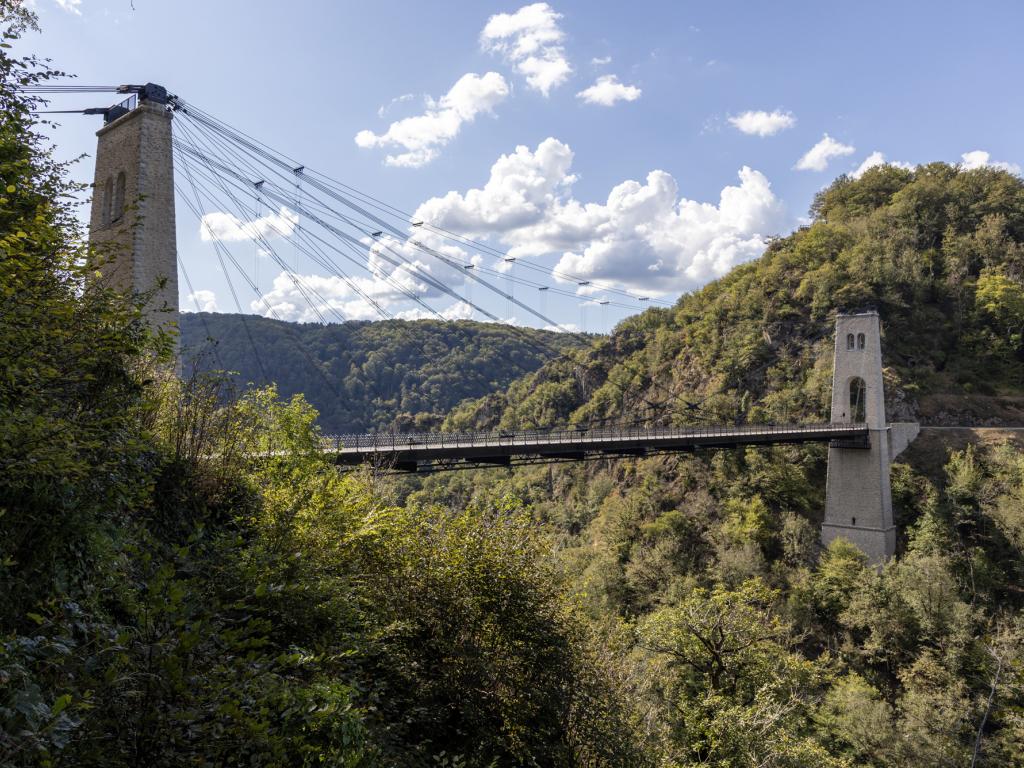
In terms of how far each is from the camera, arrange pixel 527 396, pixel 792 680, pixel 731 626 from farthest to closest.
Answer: pixel 527 396
pixel 792 680
pixel 731 626

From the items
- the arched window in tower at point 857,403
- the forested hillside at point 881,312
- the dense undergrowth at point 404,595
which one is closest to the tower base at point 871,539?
the dense undergrowth at point 404,595

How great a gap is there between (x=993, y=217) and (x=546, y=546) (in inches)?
2133

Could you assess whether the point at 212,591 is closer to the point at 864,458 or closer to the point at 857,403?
the point at 864,458

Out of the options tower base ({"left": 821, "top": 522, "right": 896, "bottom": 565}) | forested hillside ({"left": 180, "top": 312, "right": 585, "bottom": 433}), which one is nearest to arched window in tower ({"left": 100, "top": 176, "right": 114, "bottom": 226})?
tower base ({"left": 821, "top": 522, "right": 896, "bottom": 565})

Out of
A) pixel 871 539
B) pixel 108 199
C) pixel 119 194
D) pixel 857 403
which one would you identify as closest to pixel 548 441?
pixel 119 194

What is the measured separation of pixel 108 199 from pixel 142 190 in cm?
183

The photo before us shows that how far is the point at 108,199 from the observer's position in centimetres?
1684

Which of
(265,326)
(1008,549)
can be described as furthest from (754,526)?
(265,326)

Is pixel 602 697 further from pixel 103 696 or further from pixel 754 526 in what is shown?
pixel 754 526

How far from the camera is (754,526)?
32.2 m

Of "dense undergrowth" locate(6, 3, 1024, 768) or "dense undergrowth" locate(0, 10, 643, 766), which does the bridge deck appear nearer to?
"dense undergrowth" locate(6, 3, 1024, 768)

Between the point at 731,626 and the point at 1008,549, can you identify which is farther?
the point at 1008,549

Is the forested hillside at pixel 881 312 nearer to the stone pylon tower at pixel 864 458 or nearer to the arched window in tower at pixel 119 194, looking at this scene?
the stone pylon tower at pixel 864 458

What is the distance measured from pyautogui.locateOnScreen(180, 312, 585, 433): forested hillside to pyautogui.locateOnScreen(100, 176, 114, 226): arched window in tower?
63.7m
